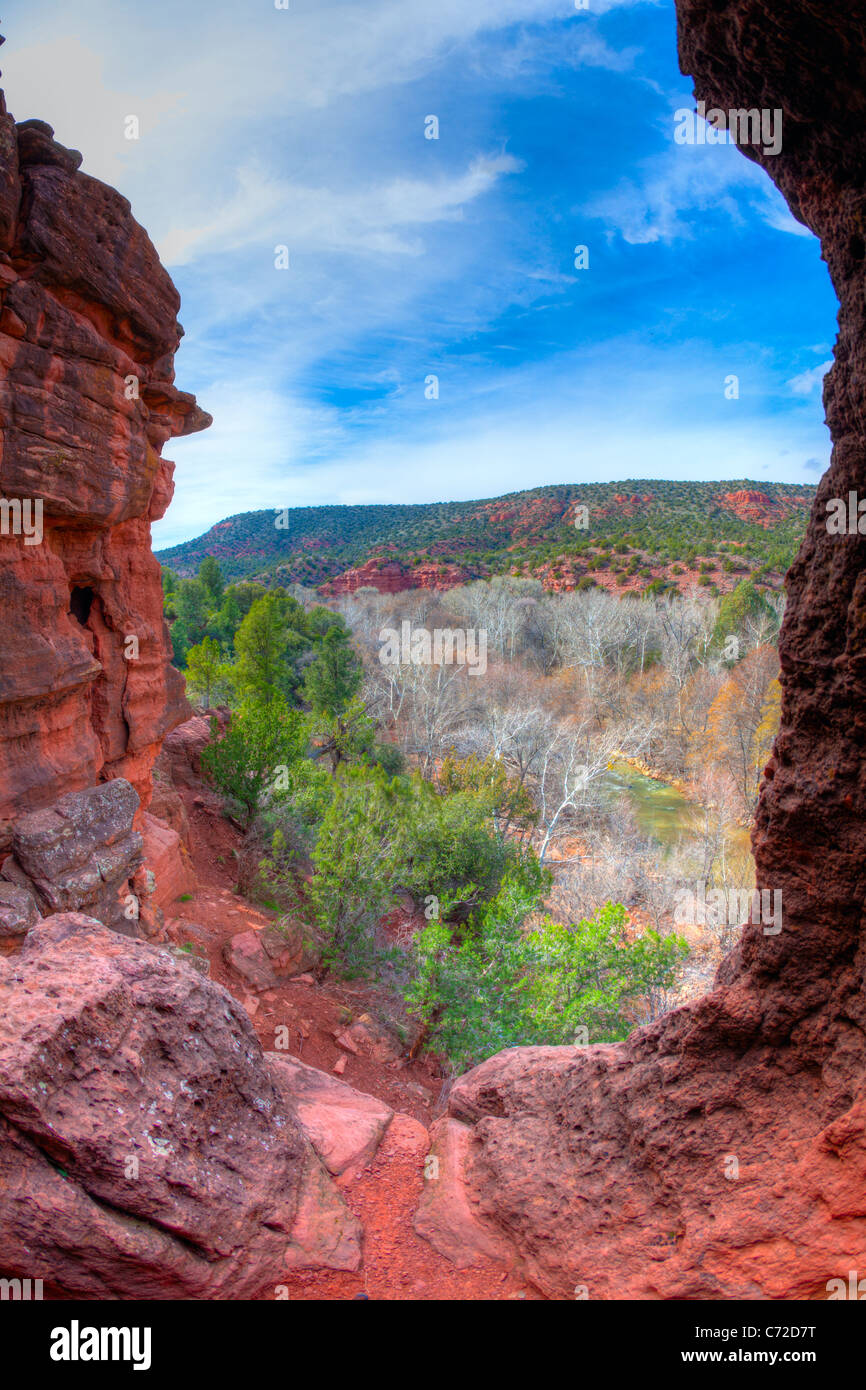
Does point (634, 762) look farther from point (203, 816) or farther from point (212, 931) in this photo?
point (212, 931)

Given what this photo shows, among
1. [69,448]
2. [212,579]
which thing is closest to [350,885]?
[69,448]

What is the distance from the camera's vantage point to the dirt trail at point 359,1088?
4.36 meters

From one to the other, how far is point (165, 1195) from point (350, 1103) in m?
2.84

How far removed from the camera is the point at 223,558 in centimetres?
8844

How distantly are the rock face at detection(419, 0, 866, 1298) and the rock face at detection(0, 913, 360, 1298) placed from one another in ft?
5.41

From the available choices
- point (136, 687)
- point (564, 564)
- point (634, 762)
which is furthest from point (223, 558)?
point (136, 687)

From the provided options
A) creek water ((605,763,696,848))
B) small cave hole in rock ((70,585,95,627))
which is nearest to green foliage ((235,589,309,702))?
small cave hole in rock ((70,585,95,627))

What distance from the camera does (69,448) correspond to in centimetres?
820

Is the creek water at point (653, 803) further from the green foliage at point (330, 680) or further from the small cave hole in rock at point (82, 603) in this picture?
the small cave hole in rock at point (82, 603)

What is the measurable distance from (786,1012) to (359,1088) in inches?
329

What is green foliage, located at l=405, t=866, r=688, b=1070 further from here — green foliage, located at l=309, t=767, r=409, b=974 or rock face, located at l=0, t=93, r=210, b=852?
rock face, located at l=0, t=93, r=210, b=852

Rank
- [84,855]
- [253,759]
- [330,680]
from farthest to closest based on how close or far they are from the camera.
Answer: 1. [330,680]
2. [253,759]
3. [84,855]

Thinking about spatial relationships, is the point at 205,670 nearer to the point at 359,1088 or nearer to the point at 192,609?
the point at 359,1088

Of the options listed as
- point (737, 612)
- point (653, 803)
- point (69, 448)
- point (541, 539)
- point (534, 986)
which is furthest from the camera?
point (541, 539)
